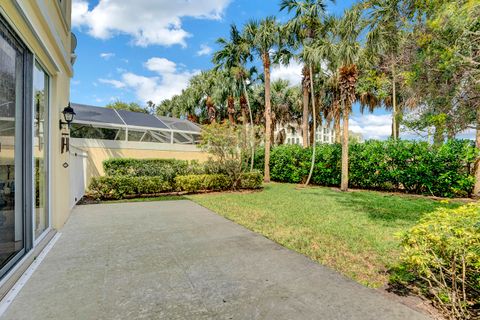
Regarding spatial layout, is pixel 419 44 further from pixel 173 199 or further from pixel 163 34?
pixel 163 34

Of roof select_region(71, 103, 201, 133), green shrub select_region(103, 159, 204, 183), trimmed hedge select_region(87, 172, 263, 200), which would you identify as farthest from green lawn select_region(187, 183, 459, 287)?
roof select_region(71, 103, 201, 133)

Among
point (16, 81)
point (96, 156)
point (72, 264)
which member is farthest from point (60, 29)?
point (96, 156)

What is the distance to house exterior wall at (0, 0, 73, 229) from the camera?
3.08 meters

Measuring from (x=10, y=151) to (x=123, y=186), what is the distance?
276 inches

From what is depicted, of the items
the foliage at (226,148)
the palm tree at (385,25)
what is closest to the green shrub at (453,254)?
the palm tree at (385,25)

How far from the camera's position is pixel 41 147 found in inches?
175

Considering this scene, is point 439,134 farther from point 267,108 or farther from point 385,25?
point 267,108

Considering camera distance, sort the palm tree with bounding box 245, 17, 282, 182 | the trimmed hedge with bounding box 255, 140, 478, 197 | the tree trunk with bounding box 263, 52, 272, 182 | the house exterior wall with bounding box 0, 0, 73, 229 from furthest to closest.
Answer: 1. the tree trunk with bounding box 263, 52, 272, 182
2. the palm tree with bounding box 245, 17, 282, 182
3. the trimmed hedge with bounding box 255, 140, 478, 197
4. the house exterior wall with bounding box 0, 0, 73, 229

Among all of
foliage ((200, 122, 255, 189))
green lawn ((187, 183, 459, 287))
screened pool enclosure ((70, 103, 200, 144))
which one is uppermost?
screened pool enclosure ((70, 103, 200, 144))

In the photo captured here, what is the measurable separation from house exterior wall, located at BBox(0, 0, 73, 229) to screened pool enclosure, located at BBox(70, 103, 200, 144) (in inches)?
269

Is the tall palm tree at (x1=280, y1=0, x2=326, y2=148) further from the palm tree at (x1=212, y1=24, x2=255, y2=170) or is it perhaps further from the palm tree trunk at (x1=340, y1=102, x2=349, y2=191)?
the palm tree trunk at (x1=340, y1=102, x2=349, y2=191)

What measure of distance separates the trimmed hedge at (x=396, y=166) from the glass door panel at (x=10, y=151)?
8.80 metres

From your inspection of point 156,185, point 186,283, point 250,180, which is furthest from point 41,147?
point 250,180

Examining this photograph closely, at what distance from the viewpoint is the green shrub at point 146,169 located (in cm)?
1107
